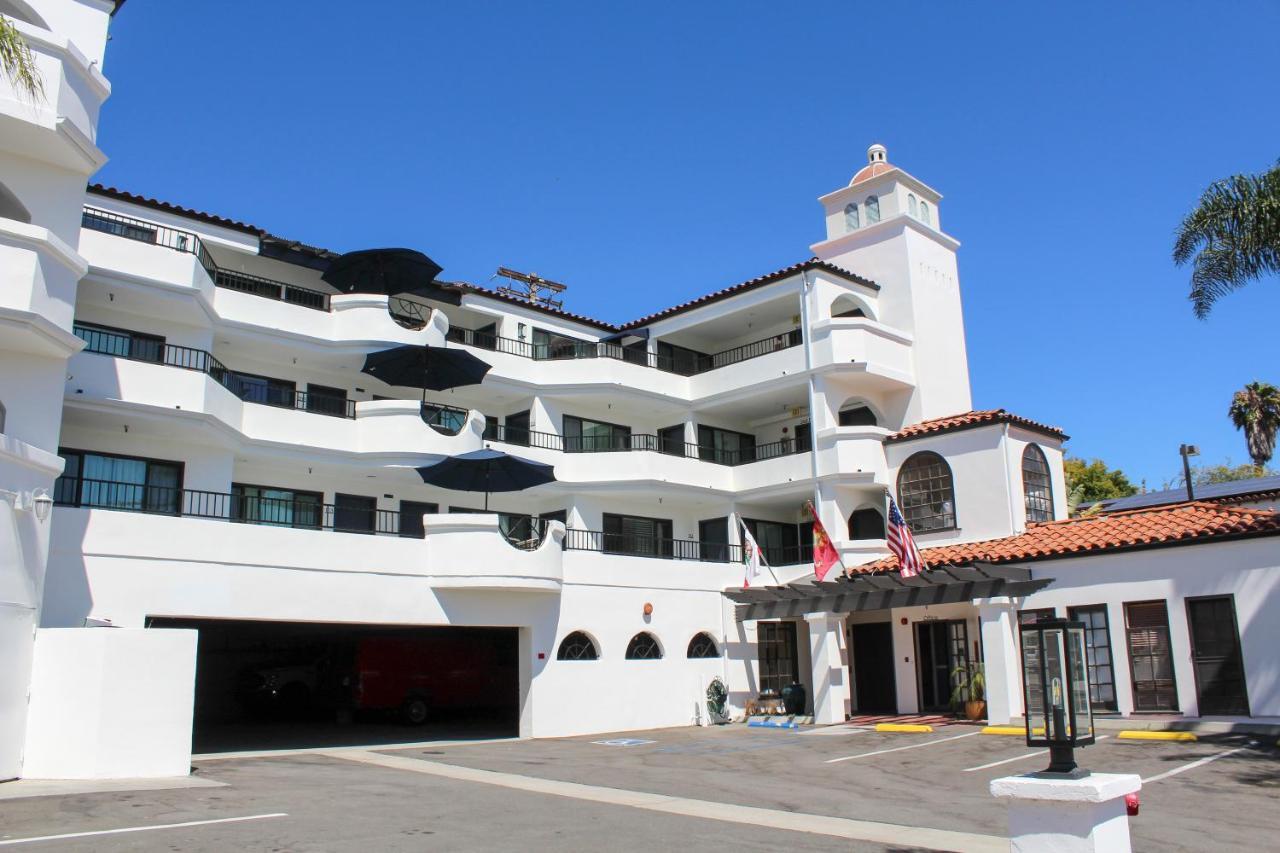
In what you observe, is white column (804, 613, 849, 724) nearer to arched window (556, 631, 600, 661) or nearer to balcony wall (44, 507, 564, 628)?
arched window (556, 631, 600, 661)

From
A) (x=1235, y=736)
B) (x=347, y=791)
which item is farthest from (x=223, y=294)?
(x=1235, y=736)

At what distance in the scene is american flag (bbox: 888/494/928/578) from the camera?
961 inches

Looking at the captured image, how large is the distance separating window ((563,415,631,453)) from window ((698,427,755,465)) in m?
2.63

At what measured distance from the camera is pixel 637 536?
1220 inches

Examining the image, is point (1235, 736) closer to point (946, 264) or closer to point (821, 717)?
point (821, 717)

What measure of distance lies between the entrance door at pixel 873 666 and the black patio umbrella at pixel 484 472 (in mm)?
11133

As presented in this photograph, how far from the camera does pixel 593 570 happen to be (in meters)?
27.4

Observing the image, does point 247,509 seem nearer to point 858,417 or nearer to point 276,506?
point 276,506

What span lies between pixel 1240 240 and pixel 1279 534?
19.6 ft

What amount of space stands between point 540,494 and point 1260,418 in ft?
124

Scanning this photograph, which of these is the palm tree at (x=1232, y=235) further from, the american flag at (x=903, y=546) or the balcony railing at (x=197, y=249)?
the balcony railing at (x=197, y=249)

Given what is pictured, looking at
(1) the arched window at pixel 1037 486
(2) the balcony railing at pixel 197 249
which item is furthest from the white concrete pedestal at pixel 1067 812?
(1) the arched window at pixel 1037 486

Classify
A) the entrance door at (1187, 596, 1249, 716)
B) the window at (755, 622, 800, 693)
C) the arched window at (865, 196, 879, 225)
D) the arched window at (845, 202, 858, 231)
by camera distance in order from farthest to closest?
the arched window at (845, 202, 858, 231) < the arched window at (865, 196, 879, 225) < the window at (755, 622, 800, 693) < the entrance door at (1187, 596, 1249, 716)

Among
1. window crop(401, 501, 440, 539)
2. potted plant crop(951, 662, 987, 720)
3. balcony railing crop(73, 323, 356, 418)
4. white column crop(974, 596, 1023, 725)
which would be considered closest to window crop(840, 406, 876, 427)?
potted plant crop(951, 662, 987, 720)
